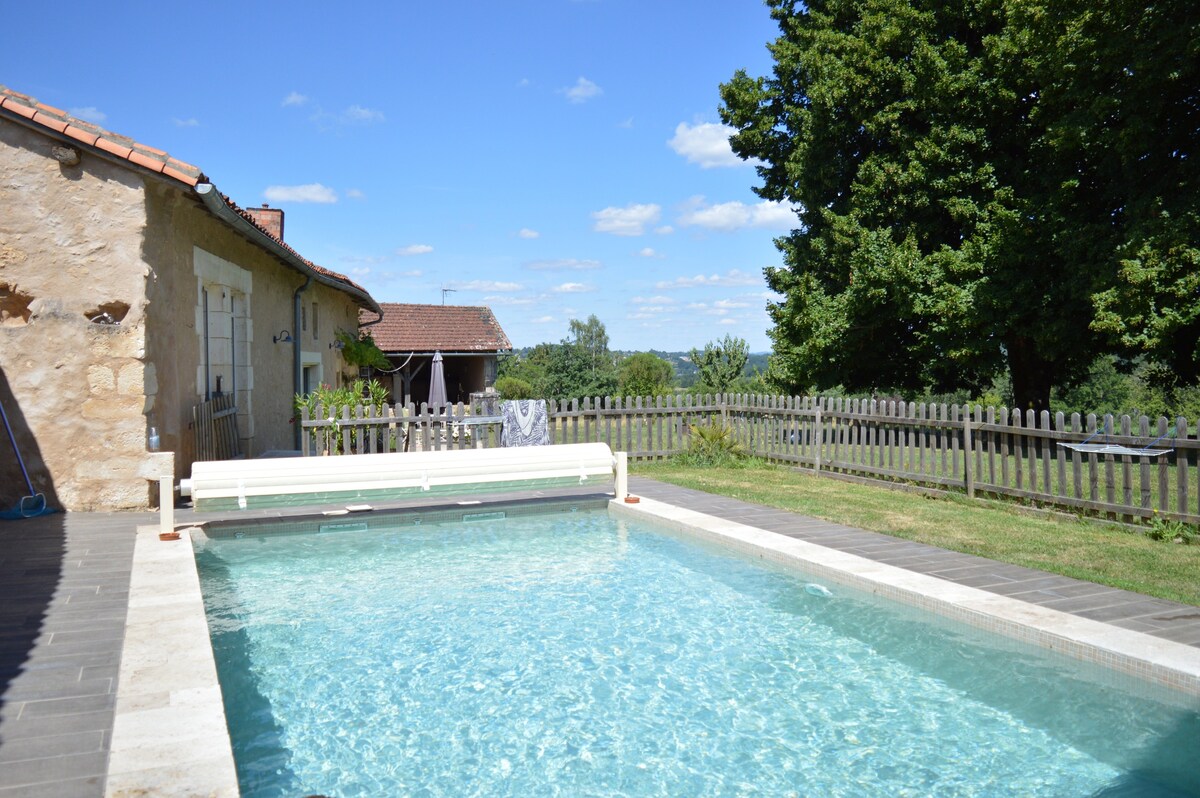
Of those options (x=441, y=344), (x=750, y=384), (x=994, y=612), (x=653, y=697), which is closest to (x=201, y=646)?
(x=653, y=697)

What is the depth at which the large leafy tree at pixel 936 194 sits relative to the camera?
1371 cm

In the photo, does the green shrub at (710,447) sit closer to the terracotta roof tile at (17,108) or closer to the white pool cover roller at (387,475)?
the white pool cover roller at (387,475)

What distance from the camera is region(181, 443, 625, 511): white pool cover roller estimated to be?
24.3 feet

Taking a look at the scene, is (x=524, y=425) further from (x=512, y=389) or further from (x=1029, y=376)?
(x=512, y=389)

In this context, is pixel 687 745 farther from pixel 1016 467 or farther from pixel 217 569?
pixel 1016 467

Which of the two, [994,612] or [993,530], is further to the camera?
[993,530]

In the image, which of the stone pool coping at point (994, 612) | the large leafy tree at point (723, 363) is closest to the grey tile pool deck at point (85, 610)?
the stone pool coping at point (994, 612)

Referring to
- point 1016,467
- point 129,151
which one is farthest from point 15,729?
point 1016,467

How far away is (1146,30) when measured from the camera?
36.6ft

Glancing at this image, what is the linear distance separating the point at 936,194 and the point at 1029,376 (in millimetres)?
4459

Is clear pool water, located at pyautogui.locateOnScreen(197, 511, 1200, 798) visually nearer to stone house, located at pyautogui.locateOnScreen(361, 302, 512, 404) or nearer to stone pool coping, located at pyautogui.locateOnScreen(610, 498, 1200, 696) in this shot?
stone pool coping, located at pyautogui.locateOnScreen(610, 498, 1200, 696)

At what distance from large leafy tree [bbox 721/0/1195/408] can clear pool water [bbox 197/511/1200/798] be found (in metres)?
9.33

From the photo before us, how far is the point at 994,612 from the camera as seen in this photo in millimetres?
4785

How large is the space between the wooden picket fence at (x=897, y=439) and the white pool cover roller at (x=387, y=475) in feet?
10.1
